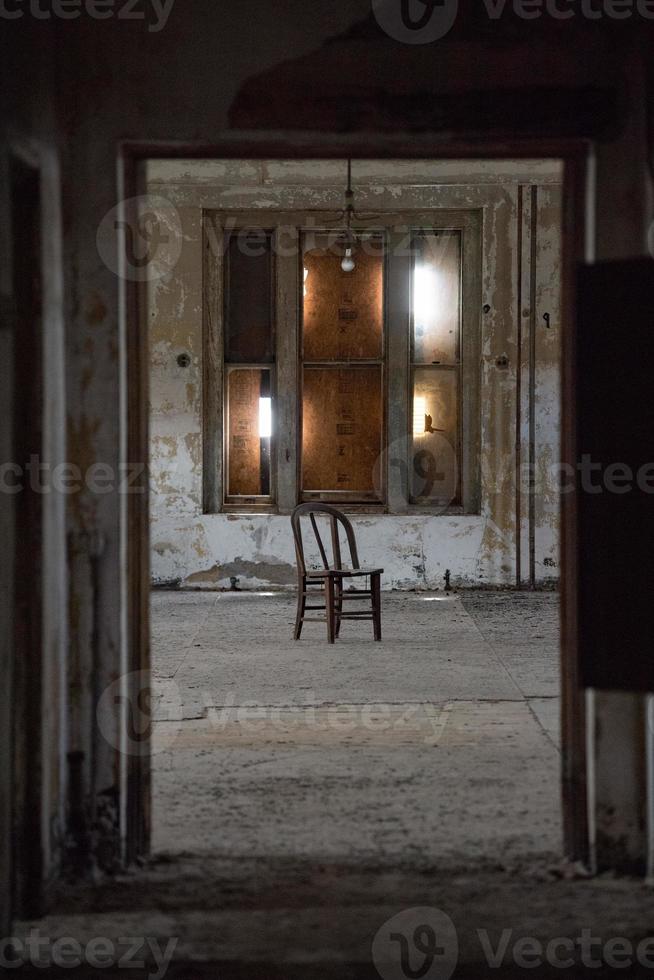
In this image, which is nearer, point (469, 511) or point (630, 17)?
point (630, 17)

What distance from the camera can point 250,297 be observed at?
8.71m

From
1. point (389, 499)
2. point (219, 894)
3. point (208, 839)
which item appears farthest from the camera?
point (389, 499)

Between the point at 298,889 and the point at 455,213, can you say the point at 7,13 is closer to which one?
the point at 298,889

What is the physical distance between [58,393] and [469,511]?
6.36 meters

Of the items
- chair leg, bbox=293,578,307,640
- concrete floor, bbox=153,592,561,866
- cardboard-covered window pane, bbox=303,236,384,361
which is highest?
cardboard-covered window pane, bbox=303,236,384,361

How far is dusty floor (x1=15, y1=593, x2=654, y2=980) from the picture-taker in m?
2.21

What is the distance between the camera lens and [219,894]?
251 centimetres

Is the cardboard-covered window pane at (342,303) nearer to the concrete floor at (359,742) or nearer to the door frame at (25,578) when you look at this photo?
the concrete floor at (359,742)

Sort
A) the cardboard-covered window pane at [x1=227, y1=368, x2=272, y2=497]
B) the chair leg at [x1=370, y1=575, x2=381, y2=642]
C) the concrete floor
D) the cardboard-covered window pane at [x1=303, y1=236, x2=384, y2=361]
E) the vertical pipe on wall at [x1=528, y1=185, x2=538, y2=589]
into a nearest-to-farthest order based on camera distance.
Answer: the concrete floor → the chair leg at [x1=370, y1=575, x2=381, y2=642] → the vertical pipe on wall at [x1=528, y1=185, x2=538, y2=589] → the cardboard-covered window pane at [x1=303, y1=236, x2=384, y2=361] → the cardboard-covered window pane at [x1=227, y1=368, x2=272, y2=497]

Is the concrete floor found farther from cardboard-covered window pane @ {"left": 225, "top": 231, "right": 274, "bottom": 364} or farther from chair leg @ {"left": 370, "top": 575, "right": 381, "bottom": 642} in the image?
cardboard-covered window pane @ {"left": 225, "top": 231, "right": 274, "bottom": 364}

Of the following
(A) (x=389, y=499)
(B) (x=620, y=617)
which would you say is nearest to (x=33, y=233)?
(B) (x=620, y=617)

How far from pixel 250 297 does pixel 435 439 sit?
2004 millimetres

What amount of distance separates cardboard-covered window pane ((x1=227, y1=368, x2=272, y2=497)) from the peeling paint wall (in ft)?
1.01

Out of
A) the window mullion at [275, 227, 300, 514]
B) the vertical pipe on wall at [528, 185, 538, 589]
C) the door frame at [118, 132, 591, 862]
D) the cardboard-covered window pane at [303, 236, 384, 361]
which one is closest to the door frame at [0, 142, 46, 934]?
the door frame at [118, 132, 591, 862]
